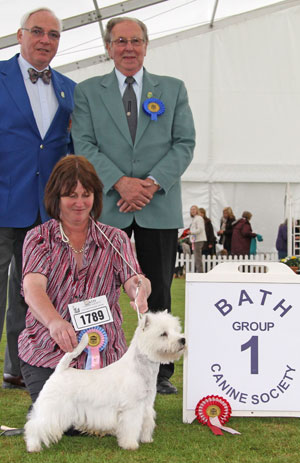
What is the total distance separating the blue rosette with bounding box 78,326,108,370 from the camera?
2.10 metres

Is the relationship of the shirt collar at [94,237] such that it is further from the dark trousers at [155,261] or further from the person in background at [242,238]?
the person in background at [242,238]

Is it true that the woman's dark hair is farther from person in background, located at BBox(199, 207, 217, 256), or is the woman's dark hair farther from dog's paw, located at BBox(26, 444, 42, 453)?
person in background, located at BBox(199, 207, 217, 256)

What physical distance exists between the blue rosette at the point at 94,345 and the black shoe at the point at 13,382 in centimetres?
91

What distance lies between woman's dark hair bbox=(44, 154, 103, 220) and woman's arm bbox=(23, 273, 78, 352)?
24 cm

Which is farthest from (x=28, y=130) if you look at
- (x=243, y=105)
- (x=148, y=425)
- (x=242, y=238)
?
(x=243, y=105)

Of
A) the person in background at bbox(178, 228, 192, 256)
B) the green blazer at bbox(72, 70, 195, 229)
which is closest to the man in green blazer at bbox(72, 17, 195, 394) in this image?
the green blazer at bbox(72, 70, 195, 229)

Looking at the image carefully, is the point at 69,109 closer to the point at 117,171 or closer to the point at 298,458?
the point at 117,171

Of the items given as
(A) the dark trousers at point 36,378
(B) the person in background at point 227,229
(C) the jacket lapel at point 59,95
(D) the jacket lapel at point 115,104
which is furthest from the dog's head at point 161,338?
(B) the person in background at point 227,229

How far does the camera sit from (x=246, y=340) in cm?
237

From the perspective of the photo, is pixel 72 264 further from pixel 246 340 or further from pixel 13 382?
pixel 13 382

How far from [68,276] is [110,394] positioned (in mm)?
489

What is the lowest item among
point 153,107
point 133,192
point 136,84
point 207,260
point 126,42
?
point 207,260

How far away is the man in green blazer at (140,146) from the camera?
2.76m

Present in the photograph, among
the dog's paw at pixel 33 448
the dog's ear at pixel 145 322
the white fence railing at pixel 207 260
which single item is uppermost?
the dog's ear at pixel 145 322
